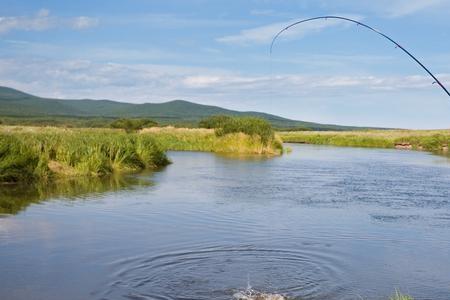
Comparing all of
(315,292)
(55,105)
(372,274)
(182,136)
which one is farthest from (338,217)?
(55,105)

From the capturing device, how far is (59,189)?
56.3 ft

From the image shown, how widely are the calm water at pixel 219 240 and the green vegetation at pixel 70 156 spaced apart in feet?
3.12

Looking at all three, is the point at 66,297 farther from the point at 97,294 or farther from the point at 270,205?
the point at 270,205

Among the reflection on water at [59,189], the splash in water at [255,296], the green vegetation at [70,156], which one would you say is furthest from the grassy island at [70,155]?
the splash in water at [255,296]

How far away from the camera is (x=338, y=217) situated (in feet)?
45.2

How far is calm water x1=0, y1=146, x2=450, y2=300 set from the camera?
793 centimetres

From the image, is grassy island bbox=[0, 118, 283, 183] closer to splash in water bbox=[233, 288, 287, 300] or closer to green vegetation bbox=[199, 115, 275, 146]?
green vegetation bbox=[199, 115, 275, 146]

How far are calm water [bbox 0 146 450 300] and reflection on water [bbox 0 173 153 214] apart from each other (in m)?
0.05

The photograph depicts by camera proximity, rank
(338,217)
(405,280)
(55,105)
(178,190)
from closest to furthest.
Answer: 1. (405,280)
2. (338,217)
3. (178,190)
4. (55,105)

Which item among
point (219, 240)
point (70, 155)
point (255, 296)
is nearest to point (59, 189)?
point (70, 155)

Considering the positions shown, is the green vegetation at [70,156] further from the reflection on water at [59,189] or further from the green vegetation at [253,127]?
the green vegetation at [253,127]

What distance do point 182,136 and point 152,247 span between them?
3619cm

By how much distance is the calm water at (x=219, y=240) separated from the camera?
26.0 ft

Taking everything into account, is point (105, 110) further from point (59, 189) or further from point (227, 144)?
point (59, 189)
